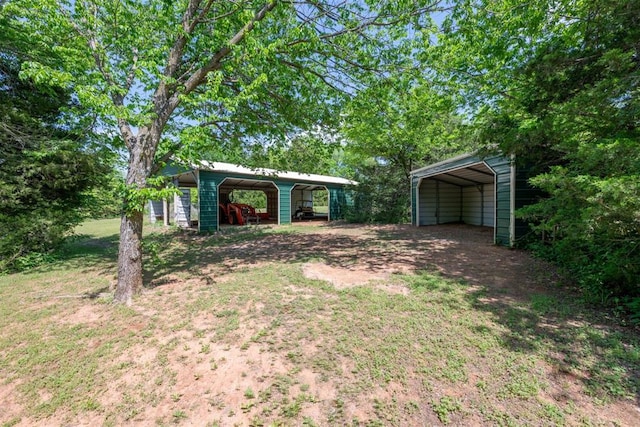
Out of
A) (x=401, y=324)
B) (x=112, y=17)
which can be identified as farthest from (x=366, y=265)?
(x=112, y=17)

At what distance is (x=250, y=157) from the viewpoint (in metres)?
7.12

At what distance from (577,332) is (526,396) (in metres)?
1.37

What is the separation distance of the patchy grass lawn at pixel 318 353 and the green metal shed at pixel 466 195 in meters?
2.95

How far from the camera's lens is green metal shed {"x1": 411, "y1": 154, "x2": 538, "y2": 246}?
691 cm

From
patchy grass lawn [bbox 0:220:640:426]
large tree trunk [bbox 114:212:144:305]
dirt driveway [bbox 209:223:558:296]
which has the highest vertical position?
large tree trunk [bbox 114:212:144:305]

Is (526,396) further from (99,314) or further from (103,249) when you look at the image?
(103,249)

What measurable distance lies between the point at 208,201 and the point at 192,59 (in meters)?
6.68

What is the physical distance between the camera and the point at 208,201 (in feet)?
34.7

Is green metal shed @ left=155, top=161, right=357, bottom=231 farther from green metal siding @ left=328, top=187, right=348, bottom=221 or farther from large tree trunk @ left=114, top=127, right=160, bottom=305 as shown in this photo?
large tree trunk @ left=114, top=127, right=160, bottom=305

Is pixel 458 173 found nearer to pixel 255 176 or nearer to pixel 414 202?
pixel 414 202

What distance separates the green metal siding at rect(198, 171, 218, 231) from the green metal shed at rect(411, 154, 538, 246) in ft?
29.2

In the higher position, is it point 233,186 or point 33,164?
point 233,186

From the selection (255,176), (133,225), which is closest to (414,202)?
(255,176)

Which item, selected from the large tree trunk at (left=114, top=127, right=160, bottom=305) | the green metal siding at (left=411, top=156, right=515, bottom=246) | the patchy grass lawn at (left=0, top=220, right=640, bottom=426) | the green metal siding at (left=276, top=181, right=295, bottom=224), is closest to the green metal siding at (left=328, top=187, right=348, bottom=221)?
the green metal siding at (left=276, top=181, right=295, bottom=224)
